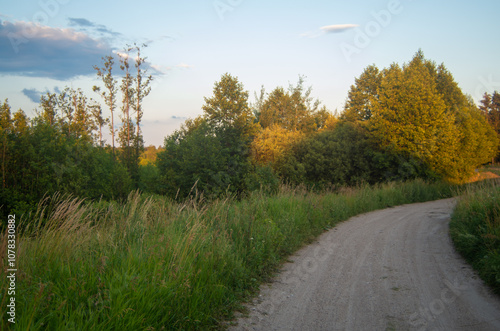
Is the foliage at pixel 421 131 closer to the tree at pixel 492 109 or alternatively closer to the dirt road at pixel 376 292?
the dirt road at pixel 376 292

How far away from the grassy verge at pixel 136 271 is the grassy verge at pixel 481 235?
3584 millimetres

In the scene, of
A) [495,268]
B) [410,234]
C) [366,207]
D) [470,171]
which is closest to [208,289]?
[495,268]

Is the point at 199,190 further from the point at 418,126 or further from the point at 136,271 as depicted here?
the point at 136,271

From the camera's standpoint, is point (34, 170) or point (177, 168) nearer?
point (34, 170)

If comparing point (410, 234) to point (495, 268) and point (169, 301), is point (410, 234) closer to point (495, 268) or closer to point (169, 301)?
point (495, 268)

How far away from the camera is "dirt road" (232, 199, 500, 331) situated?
12.6 ft

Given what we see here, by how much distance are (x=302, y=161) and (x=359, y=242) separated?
2310cm

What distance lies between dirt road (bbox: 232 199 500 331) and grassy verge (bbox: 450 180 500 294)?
0.63ft

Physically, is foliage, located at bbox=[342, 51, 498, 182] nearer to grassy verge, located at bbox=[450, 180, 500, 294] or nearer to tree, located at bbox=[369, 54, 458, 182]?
tree, located at bbox=[369, 54, 458, 182]

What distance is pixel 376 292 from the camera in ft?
15.5

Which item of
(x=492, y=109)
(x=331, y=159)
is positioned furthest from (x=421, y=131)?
(x=492, y=109)

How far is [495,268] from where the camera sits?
4.79 m

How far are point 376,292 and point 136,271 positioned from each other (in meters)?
3.58

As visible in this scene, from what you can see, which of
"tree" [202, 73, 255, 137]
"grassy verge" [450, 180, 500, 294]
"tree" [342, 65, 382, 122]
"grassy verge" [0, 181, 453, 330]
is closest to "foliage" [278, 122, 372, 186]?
"tree" [202, 73, 255, 137]
